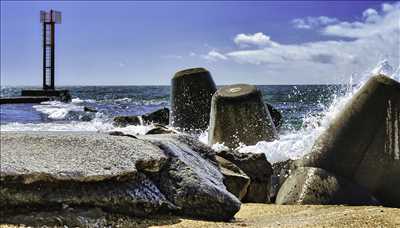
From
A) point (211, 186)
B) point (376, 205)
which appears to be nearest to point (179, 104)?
point (376, 205)

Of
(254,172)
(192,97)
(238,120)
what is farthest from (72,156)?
(192,97)

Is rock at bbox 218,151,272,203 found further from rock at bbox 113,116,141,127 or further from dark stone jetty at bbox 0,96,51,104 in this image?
dark stone jetty at bbox 0,96,51,104

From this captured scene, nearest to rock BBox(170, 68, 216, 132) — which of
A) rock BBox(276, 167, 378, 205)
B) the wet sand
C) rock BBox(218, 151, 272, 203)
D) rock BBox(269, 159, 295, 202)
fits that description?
rock BBox(269, 159, 295, 202)

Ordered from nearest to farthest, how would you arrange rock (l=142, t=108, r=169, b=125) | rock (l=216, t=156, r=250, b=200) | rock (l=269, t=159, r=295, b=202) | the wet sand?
the wet sand < rock (l=216, t=156, r=250, b=200) < rock (l=269, t=159, r=295, b=202) < rock (l=142, t=108, r=169, b=125)

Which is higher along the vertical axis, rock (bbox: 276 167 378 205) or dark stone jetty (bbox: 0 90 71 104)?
rock (bbox: 276 167 378 205)

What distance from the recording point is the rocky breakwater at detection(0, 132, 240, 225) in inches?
129

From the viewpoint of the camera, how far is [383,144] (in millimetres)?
5770

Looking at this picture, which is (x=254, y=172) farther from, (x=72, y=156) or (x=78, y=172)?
(x=78, y=172)

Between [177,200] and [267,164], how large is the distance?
8.06 ft

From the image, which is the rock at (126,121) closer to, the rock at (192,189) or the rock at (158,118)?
the rock at (158,118)

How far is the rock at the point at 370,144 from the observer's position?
5703mm

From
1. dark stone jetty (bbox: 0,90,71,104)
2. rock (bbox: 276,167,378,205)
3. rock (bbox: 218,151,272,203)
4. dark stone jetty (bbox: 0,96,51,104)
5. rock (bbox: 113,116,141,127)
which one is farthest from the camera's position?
dark stone jetty (bbox: 0,90,71,104)

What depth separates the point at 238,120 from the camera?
8.79 metres

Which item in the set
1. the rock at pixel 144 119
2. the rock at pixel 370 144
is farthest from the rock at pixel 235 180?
the rock at pixel 144 119
